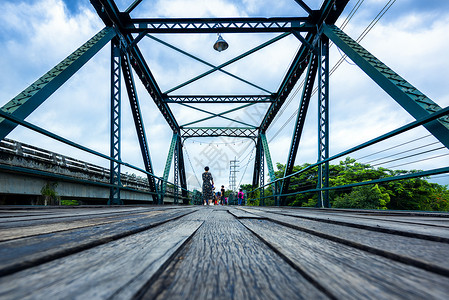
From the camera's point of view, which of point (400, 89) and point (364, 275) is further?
point (400, 89)

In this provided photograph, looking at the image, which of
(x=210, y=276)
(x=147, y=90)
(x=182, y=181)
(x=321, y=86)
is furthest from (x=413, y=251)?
(x=182, y=181)

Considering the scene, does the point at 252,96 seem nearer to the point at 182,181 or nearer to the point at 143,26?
the point at 143,26

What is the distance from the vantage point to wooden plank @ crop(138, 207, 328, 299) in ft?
1.42

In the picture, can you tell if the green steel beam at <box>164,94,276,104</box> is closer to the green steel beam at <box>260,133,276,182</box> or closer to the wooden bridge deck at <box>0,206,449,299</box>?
the green steel beam at <box>260,133,276,182</box>

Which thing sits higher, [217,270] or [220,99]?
[220,99]

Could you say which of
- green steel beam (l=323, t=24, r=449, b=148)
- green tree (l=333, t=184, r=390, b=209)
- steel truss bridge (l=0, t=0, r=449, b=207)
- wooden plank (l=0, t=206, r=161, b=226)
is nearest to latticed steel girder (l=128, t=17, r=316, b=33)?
steel truss bridge (l=0, t=0, r=449, b=207)

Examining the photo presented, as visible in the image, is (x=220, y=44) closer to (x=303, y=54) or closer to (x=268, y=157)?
(x=303, y=54)

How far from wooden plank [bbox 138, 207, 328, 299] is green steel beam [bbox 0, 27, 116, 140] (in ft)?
13.0

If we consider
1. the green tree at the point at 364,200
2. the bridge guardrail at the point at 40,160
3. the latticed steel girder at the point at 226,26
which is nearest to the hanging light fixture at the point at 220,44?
the latticed steel girder at the point at 226,26

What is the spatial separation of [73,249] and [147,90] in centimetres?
1209

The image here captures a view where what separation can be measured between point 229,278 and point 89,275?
0.30 m

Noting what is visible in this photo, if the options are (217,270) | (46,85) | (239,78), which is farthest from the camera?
(239,78)

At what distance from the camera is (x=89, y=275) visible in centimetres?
48

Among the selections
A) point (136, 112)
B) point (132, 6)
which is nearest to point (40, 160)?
point (136, 112)
